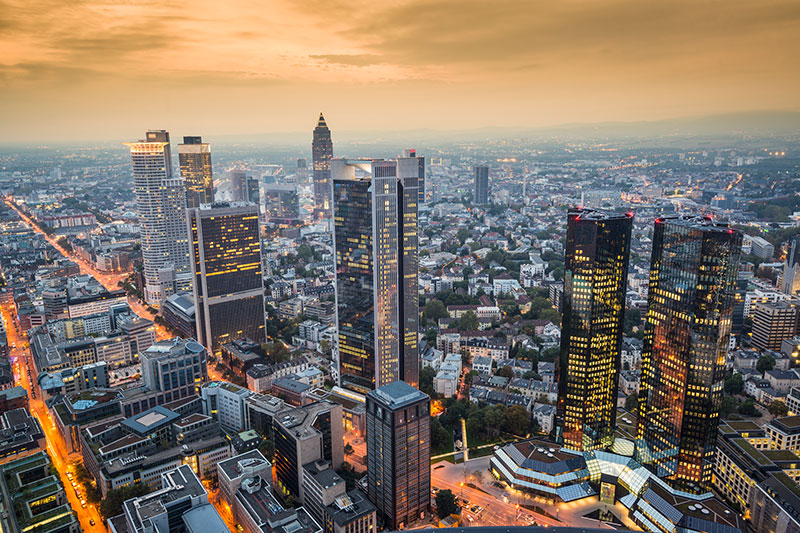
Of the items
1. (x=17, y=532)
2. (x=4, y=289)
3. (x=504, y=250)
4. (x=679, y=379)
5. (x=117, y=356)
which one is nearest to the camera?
(x=17, y=532)

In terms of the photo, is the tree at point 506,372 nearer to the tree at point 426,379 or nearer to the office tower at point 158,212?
the tree at point 426,379

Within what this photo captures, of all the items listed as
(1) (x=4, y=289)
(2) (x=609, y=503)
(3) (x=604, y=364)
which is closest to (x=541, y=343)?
(3) (x=604, y=364)

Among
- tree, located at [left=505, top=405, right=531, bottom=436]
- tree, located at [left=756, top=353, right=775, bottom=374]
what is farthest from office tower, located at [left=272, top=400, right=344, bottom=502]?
tree, located at [left=756, top=353, right=775, bottom=374]

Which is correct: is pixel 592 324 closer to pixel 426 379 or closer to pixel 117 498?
pixel 426 379

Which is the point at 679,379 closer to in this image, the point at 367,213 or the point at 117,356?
the point at 367,213

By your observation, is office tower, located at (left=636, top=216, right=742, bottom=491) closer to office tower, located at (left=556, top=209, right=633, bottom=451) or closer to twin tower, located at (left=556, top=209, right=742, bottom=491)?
twin tower, located at (left=556, top=209, right=742, bottom=491)

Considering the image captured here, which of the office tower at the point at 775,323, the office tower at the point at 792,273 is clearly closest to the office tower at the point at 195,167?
the office tower at the point at 775,323

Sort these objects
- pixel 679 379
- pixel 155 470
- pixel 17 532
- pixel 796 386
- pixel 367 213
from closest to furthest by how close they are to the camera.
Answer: pixel 17 532, pixel 679 379, pixel 155 470, pixel 367 213, pixel 796 386
